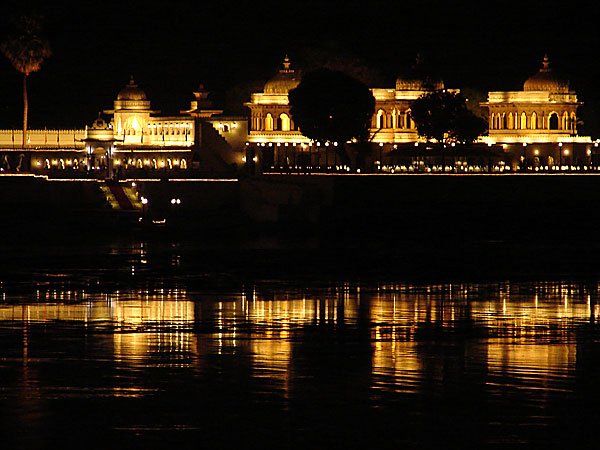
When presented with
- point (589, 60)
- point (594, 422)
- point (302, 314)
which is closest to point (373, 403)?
point (594, 422)

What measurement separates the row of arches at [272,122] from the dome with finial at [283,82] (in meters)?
1.85

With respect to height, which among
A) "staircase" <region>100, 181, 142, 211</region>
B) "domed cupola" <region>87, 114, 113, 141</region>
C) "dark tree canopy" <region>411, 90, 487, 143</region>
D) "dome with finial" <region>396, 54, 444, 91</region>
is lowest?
"staircase" <region>100, 181, 142, 211</region>

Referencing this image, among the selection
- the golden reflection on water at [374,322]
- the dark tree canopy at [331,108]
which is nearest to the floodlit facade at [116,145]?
the dark tree canopy at [331,108]

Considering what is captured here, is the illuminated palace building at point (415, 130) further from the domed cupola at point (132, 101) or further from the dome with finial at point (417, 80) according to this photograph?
the domed cupola at point (132, 101)

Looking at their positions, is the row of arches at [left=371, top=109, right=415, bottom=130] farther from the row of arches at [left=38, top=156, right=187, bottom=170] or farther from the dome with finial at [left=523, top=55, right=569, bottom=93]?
the row of arches at [left=38, top=156, right=187, bottom=170]

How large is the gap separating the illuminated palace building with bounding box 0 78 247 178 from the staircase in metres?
2.52

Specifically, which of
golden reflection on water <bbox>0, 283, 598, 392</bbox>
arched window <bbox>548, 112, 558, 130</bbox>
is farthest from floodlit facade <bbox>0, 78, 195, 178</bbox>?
golden reflection on water <bbox>0, 283, 598, 392</bbox>

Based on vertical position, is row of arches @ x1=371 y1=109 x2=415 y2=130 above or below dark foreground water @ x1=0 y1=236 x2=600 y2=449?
above

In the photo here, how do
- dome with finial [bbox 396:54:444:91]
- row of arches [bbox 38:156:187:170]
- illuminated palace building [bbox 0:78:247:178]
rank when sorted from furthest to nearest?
dome with finial [bbox 396:54:444:91] < row of arches [bbox 38:156:187:170] < illuminated palace building [bbox 0:78:247:178]

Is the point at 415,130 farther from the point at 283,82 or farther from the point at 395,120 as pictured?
the point at 283,82

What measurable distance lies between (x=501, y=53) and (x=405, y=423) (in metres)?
132

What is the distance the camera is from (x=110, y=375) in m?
31.8

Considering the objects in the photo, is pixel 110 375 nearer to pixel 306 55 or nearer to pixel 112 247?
pixel 112 247

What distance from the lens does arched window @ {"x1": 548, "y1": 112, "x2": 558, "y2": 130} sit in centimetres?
11700
